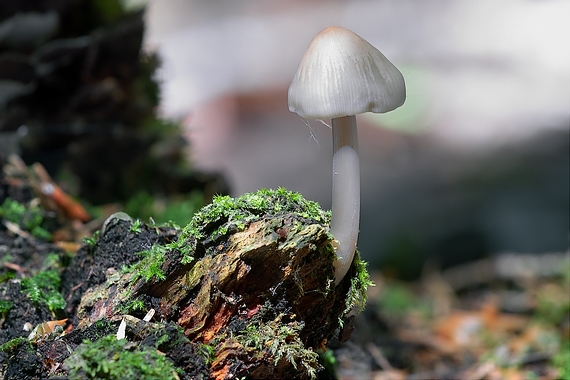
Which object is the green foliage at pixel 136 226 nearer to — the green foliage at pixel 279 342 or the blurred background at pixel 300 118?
the green foliage at pixel 279 342

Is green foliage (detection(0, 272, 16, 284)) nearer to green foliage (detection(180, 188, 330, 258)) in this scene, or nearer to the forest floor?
the forest floor

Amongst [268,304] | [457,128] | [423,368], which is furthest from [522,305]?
[268,304]

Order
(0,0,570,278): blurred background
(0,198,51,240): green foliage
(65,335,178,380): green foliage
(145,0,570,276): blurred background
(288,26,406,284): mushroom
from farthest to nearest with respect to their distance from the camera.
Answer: (145,0,570,276): blurred background < (0,0,570,278): blurred background < (0,198,51,240): green foliage < (288,26,406,284): mushroom < (65,335,178,380): green foliage

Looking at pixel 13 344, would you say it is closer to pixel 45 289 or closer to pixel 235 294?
pixel 45 289

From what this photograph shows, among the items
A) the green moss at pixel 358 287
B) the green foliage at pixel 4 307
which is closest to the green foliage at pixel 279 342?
the green moss at pixel 358 287

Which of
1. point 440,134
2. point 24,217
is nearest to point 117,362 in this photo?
point 24,217

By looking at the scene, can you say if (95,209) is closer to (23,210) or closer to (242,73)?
(23,210)

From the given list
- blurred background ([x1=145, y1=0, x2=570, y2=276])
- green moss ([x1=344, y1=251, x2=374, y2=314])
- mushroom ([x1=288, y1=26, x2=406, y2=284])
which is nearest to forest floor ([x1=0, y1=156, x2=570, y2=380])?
green moss ([x1=344, y1=251, x2=374, y2=314])
